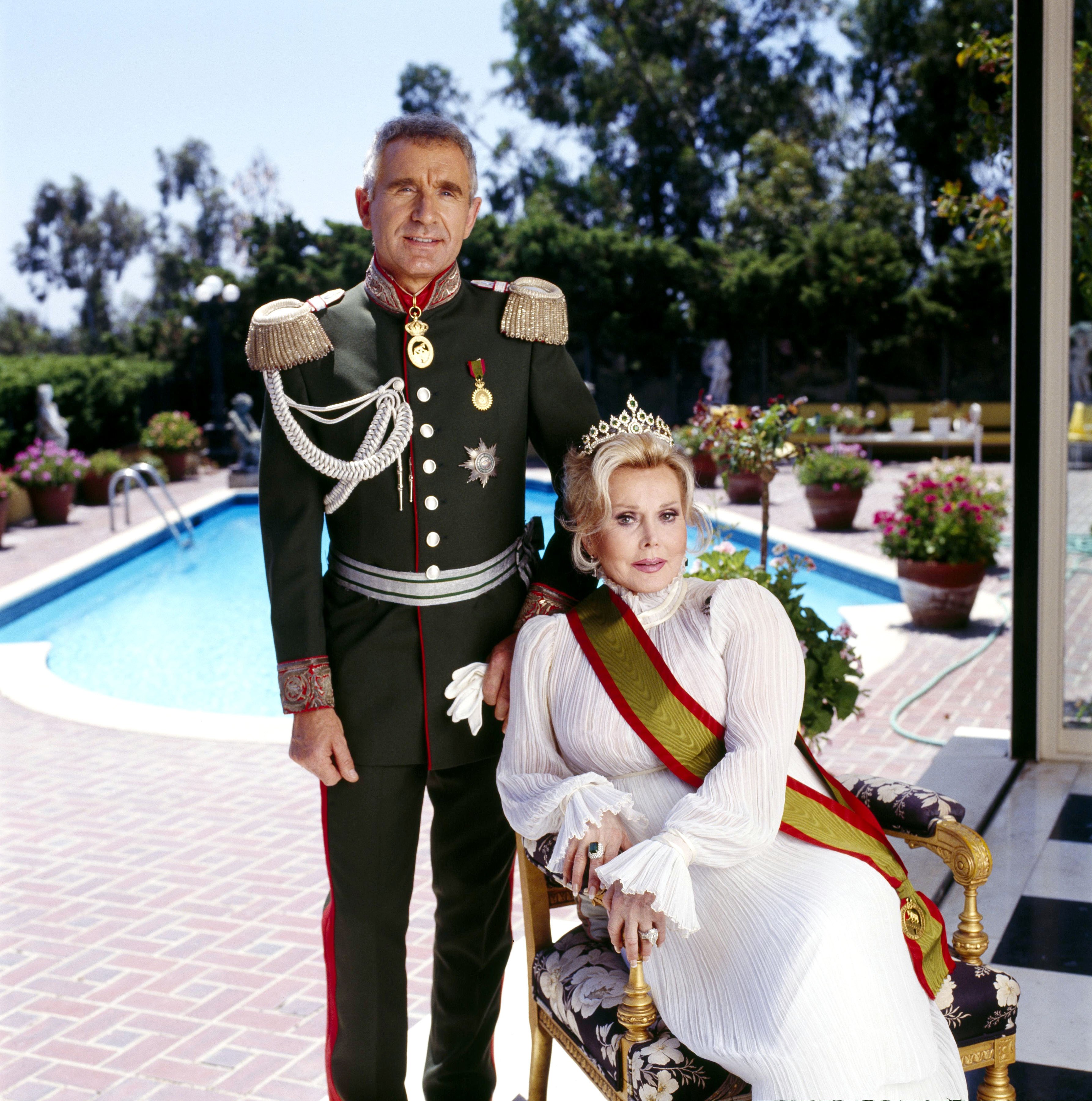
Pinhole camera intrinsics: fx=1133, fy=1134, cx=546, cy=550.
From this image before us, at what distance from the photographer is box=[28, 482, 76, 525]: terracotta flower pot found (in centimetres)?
1235

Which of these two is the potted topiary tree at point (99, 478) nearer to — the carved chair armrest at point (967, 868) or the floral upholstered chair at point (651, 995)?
the floral upholstered chair at point (651, 995)

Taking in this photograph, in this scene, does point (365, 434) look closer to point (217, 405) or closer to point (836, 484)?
point (836, 484)

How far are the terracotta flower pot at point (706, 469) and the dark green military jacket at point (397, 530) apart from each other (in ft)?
36.2

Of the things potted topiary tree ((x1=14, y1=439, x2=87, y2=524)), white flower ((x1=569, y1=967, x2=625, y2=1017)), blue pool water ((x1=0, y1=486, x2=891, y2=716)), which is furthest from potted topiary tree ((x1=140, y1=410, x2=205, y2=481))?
white flower ((x1=569, y1=967, x2=625, y2=1017))

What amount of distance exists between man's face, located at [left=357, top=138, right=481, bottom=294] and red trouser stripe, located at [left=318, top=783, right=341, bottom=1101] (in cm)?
89

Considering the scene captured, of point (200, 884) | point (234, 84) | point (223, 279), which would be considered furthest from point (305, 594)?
point (234, 84)

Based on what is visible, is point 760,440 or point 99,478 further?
point 99,478

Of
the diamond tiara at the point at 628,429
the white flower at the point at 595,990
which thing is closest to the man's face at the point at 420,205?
the diamond tiara at the point at 628,429

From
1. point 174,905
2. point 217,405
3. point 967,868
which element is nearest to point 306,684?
point 967,868

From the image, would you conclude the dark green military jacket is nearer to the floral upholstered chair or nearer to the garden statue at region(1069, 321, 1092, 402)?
the floral upholstered chair

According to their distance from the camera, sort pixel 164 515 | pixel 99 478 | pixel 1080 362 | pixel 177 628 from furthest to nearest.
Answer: pixel 99 478 → pixel 164 515 → pixel 177 628 → pixel 1080 362

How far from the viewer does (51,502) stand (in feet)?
40.8

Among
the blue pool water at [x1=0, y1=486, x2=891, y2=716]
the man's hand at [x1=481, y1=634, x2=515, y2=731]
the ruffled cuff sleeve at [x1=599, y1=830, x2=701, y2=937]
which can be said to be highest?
the man's hand at [x1=481, y1=634, x2=515, y2=731]

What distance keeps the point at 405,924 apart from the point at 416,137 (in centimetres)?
132
